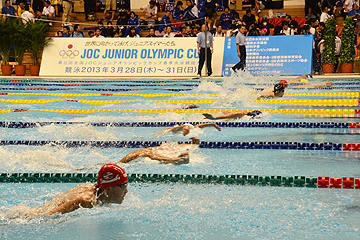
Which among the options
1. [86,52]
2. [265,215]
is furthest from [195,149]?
[86,52]

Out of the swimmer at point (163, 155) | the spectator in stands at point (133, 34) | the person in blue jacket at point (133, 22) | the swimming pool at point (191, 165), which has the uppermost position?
the person in blue jacket at point (133, 22)

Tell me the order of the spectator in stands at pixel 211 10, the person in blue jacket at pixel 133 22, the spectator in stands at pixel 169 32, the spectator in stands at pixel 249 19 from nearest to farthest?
the spectator in stands at pixel 169 32 < the spectator in stands at pixel 249 19 < the person in blue jacket at pixel 133 22 < the spectator in stands at pixel 211 10

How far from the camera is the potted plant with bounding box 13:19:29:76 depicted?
512 inches

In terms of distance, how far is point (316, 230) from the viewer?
96.8 inches

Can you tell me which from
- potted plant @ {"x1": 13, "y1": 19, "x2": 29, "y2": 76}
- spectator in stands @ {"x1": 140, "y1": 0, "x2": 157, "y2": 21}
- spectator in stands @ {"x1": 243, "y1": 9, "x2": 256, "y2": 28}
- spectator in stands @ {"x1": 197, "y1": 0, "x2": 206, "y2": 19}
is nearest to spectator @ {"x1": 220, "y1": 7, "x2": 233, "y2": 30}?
spectator in stands @ {"x1": 243, "y1": 9, "x2": 256, "y2": 28}

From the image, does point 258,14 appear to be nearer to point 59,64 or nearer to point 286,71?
point 286,71

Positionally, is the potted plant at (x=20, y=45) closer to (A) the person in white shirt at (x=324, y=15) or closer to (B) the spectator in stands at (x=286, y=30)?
Answer: (B) the spectator in stands at (x=286, y=30)

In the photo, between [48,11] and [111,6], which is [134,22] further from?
[48,11]

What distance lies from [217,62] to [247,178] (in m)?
9.43

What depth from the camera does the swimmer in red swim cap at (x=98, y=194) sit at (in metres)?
2.51

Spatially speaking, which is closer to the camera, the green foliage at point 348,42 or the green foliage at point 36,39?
the green foliage at point 348,42

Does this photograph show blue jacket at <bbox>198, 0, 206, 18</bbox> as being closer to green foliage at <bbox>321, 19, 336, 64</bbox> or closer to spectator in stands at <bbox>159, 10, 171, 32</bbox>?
spectator in stands at <bbox>159, 10, 171, 32</bbox>

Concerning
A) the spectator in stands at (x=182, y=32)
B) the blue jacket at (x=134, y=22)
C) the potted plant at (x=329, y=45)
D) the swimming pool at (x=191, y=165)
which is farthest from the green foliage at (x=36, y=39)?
the potted plant at (x=329, y=45)

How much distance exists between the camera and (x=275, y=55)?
12.0 metres
